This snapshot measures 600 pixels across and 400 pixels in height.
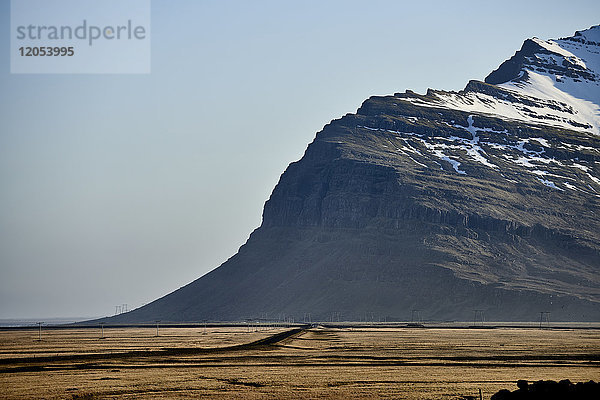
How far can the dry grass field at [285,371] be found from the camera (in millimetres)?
62969

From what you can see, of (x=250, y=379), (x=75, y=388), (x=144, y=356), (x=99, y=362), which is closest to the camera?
(x=75, y=388)

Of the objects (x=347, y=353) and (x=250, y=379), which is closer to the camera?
(x=250, y=379)

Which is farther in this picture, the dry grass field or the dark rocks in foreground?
the dry grass field

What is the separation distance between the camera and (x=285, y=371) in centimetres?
7806

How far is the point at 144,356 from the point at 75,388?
35.9 metres

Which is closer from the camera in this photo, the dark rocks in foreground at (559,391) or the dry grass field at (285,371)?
the dark rocks in foreground at (559,391)

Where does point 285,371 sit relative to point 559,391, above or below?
below

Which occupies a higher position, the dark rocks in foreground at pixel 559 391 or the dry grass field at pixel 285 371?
the dark rocks in foreground at pixel 559 391

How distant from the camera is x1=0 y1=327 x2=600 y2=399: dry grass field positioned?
62969 mm

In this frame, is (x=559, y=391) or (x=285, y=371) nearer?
(x=559, y=391)

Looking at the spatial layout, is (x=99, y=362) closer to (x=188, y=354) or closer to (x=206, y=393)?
(x=188, y=354)

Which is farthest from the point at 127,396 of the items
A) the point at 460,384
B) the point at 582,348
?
the point at 582,348

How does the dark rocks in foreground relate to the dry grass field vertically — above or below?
above

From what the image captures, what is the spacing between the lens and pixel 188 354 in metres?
104
